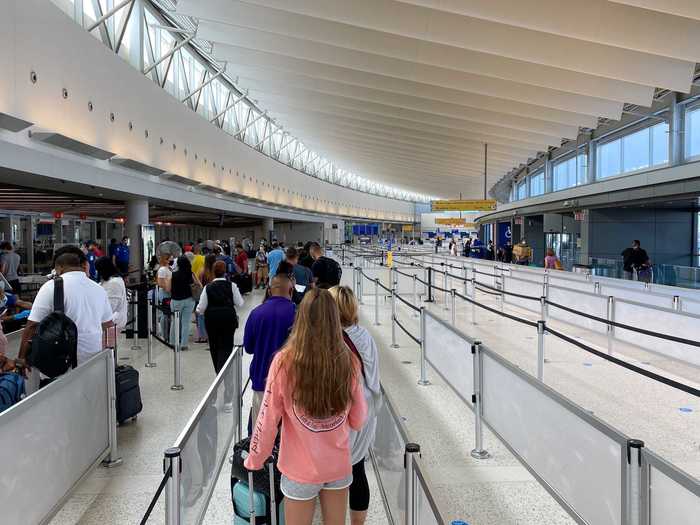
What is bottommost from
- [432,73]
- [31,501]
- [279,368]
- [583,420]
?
[31,501]

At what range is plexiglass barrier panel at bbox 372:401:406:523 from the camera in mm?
2643

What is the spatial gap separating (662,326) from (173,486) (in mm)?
7504

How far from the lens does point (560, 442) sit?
3195mm

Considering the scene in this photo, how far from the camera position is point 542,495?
13.0 ft

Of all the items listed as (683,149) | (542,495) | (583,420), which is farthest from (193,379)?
(683,149)

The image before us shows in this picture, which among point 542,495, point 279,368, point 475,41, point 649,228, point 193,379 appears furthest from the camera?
point 649,228

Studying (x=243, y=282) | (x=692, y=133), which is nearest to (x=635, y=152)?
(x=692, y=133)

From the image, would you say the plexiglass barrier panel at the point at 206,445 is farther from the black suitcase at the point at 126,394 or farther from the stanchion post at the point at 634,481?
the stanchion post at the point at 634,481

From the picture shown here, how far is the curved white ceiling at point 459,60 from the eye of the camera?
11.0 metres

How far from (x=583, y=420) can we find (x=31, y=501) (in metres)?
3.12

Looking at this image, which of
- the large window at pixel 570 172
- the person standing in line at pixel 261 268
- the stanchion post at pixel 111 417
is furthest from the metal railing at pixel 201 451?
the large window at pixel 570 172

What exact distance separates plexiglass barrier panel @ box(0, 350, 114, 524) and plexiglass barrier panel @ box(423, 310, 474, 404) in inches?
124

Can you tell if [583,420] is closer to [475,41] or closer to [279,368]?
[279,368]

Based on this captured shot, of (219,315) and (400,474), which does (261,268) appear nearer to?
(219,315)
